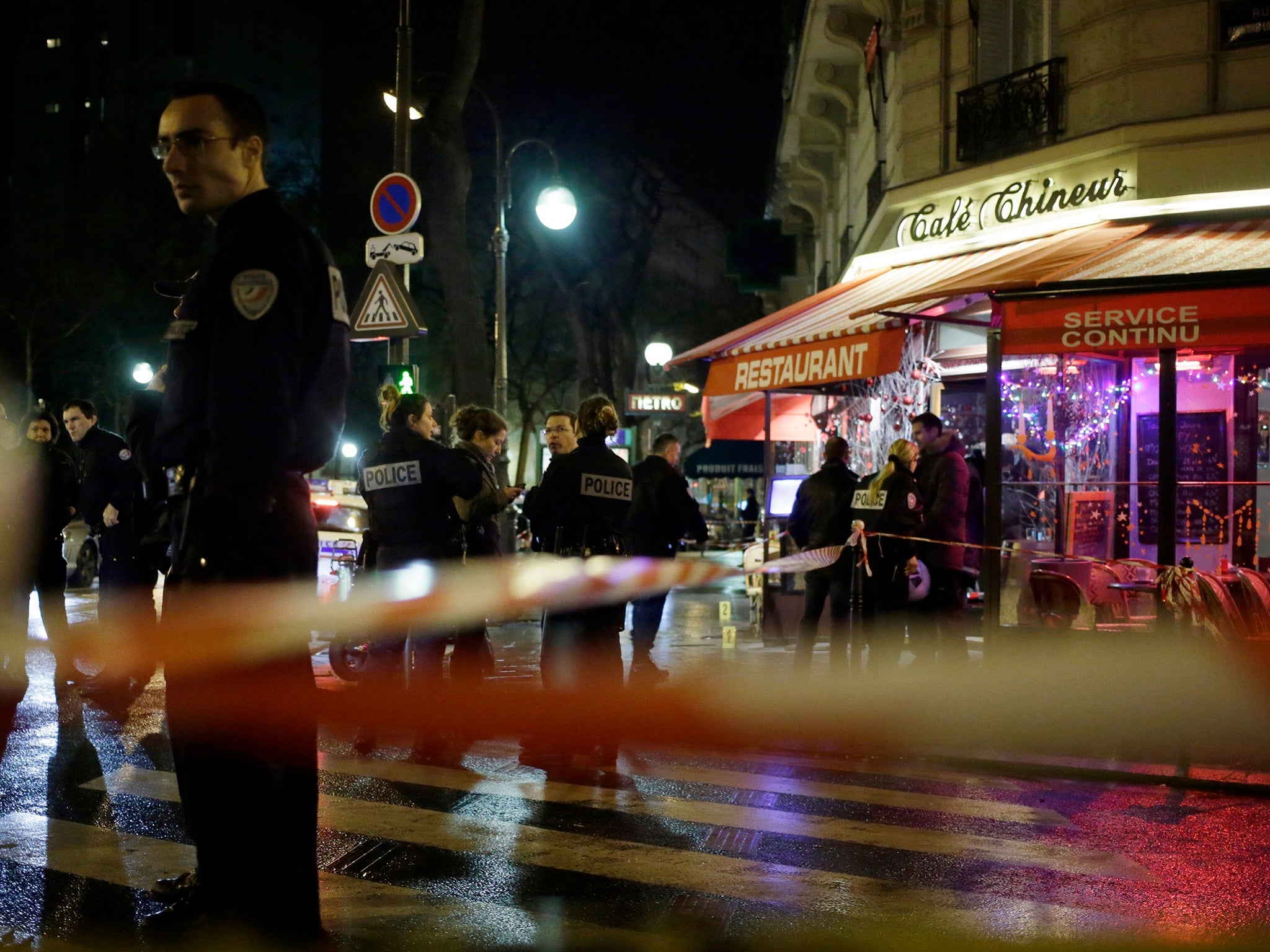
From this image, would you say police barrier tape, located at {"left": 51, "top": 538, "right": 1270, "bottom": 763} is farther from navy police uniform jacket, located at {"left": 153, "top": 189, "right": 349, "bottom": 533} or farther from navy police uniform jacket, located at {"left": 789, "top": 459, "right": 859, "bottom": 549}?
navy police uniform jacket, located at {"left": 153, "top": 189, "right": 349, "bottom": 533}

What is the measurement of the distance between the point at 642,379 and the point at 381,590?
46.4 m

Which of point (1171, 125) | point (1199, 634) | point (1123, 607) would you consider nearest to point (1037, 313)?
point (1199, 634)

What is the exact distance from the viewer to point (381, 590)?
8609 mm

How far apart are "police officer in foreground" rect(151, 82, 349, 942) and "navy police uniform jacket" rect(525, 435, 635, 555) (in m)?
4.12

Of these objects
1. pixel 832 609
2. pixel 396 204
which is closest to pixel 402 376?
pixel 396 204

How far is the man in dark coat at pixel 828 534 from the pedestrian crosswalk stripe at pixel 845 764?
3.21 meters

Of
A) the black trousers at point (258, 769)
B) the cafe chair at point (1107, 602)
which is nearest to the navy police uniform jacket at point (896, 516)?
the cafe chair at point (1107, 602)

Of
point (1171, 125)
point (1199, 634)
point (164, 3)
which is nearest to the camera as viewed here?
point (1199, 634)

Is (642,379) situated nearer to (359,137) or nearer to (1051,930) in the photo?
(359,137)

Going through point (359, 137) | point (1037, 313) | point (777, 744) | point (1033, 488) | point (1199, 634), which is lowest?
point (777, 744)

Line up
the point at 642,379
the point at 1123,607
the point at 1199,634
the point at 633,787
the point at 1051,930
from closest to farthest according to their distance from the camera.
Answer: the point at 1051,930 < the point at 633,787 < the point at 1199,634 < the point at 1123,607 < the point at 642,379

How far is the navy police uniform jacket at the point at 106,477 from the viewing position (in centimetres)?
969

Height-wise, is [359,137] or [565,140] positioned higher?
[359,137]

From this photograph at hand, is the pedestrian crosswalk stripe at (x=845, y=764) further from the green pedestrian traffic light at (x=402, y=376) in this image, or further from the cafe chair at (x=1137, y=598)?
the green pedestrian traffic light at (x=402, y=376)
